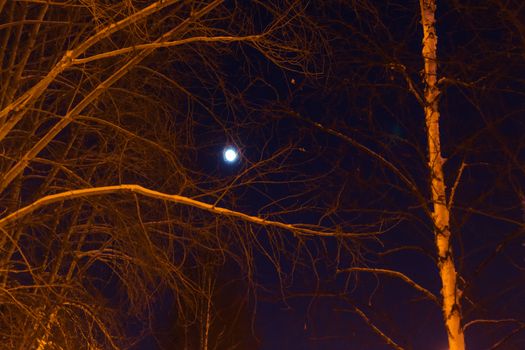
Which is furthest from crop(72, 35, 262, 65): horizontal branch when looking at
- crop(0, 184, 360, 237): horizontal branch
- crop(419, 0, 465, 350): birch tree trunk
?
crop(419, 0, 465, 350): birch tree trunk

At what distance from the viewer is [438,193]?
631cm

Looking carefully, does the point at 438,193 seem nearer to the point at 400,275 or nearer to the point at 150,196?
the point at 400,275

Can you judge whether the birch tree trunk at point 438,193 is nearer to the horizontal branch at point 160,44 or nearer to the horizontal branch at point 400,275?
the horizontal branch at point 400,275

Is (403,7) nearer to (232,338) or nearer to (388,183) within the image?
(388,183)

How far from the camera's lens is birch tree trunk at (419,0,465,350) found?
5980 millimetres

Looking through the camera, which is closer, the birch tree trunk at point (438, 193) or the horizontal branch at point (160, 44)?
the horizontal branch at point (160, 44)

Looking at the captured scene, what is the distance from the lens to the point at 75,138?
7.81m

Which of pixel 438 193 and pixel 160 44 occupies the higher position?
pixel 160 44

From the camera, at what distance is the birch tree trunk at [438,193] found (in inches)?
235

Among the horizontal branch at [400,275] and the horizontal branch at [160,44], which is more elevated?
the horizontal branch at [160,44]

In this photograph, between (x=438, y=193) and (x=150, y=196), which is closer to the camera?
(x=150, y=196)

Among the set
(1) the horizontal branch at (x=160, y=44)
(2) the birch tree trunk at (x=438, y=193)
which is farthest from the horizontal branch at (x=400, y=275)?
(1) the horizontal branch at (x=160, y=44)

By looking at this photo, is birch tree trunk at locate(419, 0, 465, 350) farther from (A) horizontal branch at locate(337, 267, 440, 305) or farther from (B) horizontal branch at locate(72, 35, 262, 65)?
(B) horizontal branch at locate(72, 35, 262, 65)

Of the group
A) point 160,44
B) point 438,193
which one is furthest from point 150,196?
point 438,193
